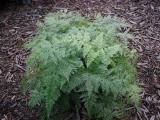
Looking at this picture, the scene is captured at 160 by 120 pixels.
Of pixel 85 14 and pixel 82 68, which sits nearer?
pixel 82 68

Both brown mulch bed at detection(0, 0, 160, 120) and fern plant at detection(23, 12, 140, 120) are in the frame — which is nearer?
fern plant at detection(23, 12, 140, 120)

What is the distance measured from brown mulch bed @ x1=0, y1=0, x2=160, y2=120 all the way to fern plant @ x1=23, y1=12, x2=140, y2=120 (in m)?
0.62

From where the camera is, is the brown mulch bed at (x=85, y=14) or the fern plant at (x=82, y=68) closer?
the fern plant at (x=82, y=68)

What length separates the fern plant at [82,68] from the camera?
2859mm

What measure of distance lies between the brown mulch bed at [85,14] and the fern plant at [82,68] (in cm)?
62

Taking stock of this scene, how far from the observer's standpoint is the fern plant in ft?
9.38

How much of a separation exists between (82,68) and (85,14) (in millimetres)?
2383

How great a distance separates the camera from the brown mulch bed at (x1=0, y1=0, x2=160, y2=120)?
12.3 ft

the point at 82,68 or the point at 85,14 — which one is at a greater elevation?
the point at 82,68

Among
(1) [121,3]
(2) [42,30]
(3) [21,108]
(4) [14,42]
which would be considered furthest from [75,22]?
(1) [121,3]

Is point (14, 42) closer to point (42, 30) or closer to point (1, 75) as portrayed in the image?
point (1, 75)

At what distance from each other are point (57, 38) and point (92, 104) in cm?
72

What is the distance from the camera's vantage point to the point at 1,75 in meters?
4.12

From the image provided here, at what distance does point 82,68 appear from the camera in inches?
117
